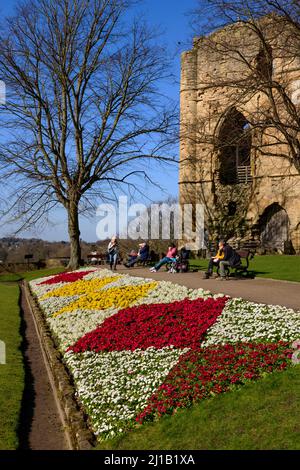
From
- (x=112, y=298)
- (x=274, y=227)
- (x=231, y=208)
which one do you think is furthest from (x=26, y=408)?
(x=231, y=208)

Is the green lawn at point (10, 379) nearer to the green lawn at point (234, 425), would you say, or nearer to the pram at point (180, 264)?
the green lawn at point (234, 425)

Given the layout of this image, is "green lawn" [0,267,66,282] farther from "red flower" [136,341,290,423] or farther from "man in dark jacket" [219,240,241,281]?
"red flower" [136,341,290,423]

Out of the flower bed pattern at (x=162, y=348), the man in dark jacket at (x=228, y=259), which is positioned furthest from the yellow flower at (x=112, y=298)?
the man in dark jacket at (x=228, y=259)

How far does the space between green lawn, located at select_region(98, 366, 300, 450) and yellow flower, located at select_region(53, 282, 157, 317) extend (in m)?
6.93

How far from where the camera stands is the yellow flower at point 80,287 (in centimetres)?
1672

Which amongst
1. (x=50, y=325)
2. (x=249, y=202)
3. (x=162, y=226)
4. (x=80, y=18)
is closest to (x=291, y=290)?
→ (x=50, y=325)

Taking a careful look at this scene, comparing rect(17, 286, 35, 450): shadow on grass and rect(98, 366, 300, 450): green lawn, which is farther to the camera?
rect(17, 286, 35, 450): shadow on grass

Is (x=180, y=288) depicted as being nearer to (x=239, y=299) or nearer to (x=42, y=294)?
(x=239, y=299)

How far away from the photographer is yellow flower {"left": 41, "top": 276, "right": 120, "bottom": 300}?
16.7 metres

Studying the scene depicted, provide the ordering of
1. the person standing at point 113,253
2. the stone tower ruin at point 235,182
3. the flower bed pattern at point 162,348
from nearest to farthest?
the flower bed pattern at point 162,348, the person standing at point 113,253, the stone tower ruin at point 235,182

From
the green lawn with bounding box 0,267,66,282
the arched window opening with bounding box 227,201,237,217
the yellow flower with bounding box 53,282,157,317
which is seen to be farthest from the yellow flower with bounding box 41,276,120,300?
the arched window opening with bounding box 227,201,237,217

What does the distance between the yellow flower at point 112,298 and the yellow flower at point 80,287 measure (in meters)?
1.08
